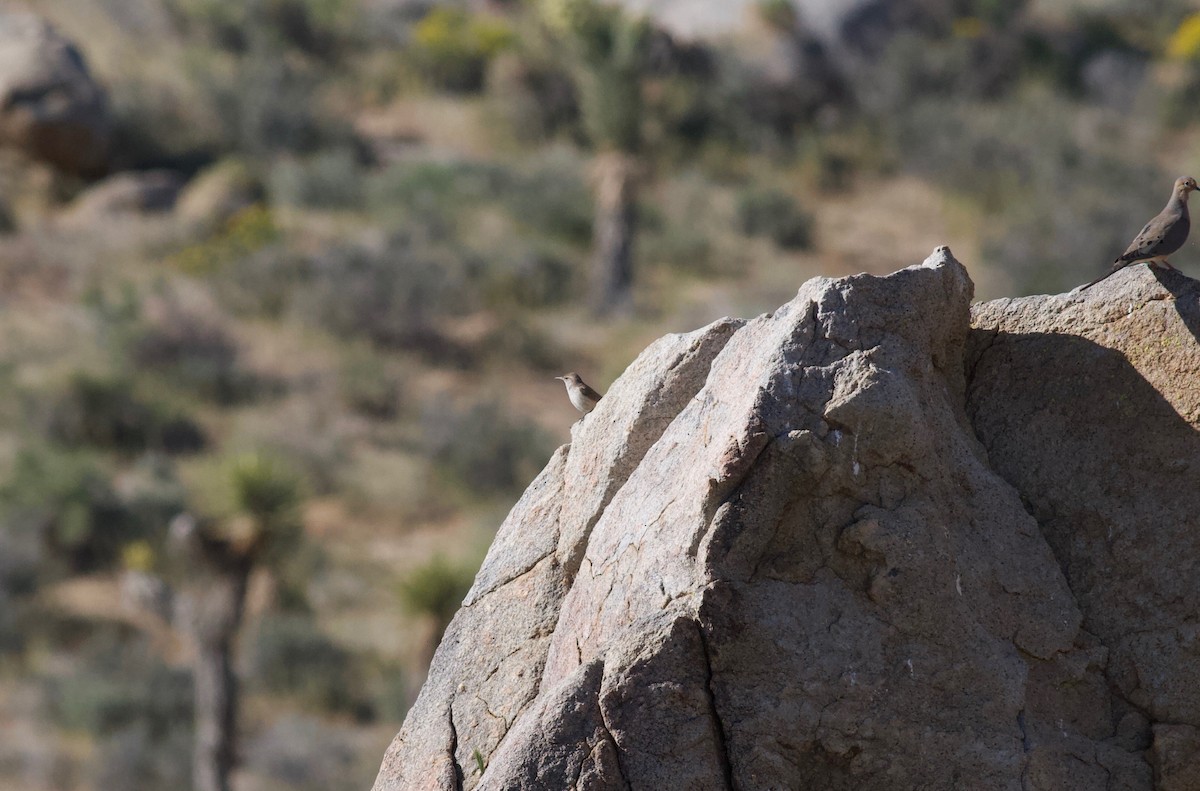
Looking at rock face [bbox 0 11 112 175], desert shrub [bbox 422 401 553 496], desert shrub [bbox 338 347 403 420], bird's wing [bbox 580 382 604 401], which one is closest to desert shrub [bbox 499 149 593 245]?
desert shrub [bbox 338 347 403 420]

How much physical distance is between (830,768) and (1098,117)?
32.4 m

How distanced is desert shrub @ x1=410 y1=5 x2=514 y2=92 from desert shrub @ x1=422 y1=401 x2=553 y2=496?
18.0m

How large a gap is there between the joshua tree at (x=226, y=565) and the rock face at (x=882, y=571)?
8.86 metres

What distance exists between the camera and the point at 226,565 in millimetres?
13188

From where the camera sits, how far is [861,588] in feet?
13.4

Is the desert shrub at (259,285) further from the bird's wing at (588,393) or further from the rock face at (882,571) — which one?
the rock face at (882,571)

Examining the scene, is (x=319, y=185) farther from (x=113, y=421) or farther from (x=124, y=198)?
(x=113, y=421)

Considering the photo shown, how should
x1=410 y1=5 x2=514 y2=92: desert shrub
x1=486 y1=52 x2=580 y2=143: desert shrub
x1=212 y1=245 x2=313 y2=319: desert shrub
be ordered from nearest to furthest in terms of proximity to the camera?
x1=212 y1=245 x2=313 y2=319: desert shrub < x1=486 y1=52 x2=580 y2=143: desert shrub < x1=410 y1=5 x2=514 y2=92: desert shrub

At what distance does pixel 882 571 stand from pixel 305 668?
1455cm

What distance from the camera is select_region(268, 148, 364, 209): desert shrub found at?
3092cm

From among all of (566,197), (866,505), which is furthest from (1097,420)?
(566,197)

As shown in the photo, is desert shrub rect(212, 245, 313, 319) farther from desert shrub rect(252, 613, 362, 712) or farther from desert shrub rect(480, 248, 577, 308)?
desert shrub rect(252, 613, 362, 712)

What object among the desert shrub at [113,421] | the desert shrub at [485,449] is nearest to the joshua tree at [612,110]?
the desert shrub at [485,449]

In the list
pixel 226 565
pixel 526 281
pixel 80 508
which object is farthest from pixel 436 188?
pixel 226 565
